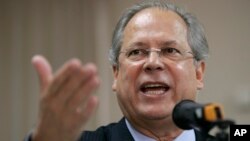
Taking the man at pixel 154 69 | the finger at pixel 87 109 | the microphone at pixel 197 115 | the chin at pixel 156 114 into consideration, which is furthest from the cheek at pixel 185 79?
the finger at pixel 87 109

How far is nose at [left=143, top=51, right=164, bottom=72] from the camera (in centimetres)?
173

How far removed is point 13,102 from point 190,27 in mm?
2066

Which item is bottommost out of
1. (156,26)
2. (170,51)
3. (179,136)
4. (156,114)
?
(179,136)

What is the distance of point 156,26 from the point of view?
1.79 meters

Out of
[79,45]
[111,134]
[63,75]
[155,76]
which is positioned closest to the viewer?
[63,75]

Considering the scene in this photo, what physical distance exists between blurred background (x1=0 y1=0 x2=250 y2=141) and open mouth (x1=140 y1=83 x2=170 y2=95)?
1.72 m

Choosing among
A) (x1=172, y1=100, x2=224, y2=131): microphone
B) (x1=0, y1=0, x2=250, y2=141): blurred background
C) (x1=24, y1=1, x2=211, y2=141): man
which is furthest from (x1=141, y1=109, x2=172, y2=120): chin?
(x1=0, y1=0, x2=250, y2=141): blurred background

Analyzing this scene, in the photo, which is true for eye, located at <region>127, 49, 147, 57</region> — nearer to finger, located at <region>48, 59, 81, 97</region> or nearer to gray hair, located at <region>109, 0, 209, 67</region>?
gray hair, located at <region>109, 0, 209, 67</region>

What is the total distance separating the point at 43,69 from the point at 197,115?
1.33 ft

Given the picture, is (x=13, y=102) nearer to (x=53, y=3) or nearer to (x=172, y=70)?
(x=53, y=3)

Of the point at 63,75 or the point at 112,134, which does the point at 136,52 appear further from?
the point at 63,75

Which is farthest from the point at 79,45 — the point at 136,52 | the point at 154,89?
the point at 154,89

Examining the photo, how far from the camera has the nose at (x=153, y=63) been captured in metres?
1.73

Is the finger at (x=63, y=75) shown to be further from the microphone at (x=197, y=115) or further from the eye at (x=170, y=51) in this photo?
the eye at (x=170, y=51)
